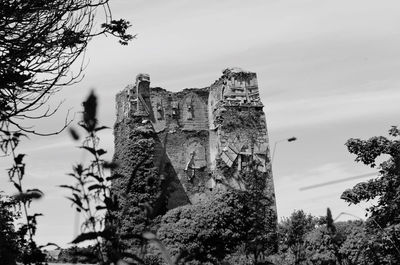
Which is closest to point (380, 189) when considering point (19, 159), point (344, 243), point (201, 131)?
point (344, 243)

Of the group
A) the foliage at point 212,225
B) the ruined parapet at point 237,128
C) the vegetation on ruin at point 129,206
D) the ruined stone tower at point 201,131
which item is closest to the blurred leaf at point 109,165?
the vegetation on ruin at point 129,206

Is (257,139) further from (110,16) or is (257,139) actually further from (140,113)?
(110,16)

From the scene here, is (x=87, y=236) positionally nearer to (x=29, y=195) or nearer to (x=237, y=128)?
(x=29, y=195)

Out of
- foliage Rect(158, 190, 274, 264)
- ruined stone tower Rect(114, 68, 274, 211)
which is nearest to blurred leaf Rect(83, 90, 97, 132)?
foliage Rect(158, 190, 274, 264)

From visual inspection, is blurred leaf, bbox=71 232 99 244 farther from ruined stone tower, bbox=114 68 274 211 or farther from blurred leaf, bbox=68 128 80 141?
ruined stone tower, bbox=114 68 274 211

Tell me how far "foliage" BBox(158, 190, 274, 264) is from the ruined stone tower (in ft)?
11.6

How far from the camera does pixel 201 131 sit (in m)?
24.9

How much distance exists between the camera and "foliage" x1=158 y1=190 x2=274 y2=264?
17422mm

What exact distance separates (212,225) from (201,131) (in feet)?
26.4

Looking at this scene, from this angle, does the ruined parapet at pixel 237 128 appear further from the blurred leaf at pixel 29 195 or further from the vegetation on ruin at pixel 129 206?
the blurred leaf at pixel 29 195

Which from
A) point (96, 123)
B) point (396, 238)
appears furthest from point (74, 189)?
point (396, 238)

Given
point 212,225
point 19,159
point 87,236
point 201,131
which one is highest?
point 201,131

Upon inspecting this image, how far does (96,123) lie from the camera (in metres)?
2.64

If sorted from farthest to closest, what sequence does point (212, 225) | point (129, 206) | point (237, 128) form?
point (237, 128), point (212, 225), point (129, 206)
